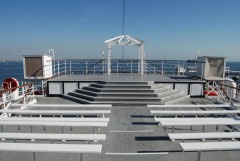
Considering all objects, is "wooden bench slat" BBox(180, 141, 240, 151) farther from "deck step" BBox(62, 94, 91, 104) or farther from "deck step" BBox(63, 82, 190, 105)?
"deck step" BBox(62, 94, 91, 104)

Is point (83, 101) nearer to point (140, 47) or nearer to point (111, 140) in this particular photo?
point (111, 140)

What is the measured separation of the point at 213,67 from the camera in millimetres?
11664

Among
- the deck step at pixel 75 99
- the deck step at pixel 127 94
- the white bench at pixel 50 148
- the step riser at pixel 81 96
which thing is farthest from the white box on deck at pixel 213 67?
the white bench at pixel 50 148

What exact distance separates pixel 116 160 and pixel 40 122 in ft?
7.83

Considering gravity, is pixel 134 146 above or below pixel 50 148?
below

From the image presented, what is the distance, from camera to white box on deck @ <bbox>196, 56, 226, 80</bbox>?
11500 millimetres

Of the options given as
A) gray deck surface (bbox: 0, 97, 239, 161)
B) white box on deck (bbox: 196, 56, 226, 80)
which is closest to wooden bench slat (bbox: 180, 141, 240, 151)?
gray deck surface (bbox: 0, 97, 239, 161)

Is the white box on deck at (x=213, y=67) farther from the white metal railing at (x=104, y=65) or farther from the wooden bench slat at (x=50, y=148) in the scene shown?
the wooden bench slat at (x=50, y=148)

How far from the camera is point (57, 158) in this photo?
15.3 feet

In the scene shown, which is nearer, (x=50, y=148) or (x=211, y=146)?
(x=50, y=148)

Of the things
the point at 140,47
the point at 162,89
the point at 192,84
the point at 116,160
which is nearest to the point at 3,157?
the point at 116,160

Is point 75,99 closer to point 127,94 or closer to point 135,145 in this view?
point 127,94

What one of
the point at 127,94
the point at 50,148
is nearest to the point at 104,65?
the point at 127,94

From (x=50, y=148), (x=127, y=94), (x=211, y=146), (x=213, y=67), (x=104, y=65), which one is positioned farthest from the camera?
(x=104, y=65)
